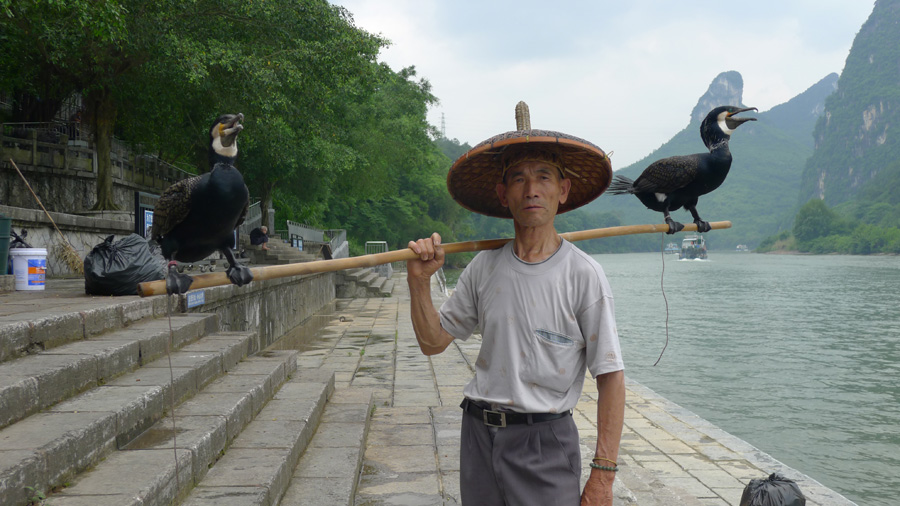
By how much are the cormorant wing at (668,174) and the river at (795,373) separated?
7.34m

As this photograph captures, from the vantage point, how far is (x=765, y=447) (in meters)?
10.0

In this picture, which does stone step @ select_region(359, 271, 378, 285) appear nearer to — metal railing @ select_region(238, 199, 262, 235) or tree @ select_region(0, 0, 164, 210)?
metal railing @ select_region(238, 199, 262, 235)

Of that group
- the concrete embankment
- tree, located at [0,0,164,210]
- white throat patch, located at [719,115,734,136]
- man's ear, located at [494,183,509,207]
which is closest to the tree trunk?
tree, located at [0,0,164,210]

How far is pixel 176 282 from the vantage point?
5.47ft

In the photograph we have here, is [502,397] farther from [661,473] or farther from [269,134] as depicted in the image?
[269,134]

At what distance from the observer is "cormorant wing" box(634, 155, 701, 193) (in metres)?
2.35

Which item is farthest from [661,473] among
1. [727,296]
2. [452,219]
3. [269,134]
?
[452,219]

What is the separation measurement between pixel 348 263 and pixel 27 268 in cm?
610

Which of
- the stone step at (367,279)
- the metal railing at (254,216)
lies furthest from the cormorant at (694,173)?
the metal railing at (254,216)

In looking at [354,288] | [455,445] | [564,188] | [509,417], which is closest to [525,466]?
[509,417]

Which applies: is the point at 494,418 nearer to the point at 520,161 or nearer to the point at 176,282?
the point at 520,161

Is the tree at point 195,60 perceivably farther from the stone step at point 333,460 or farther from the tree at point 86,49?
the stone step at point 333,460

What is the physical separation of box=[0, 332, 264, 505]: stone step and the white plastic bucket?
11.1 feet

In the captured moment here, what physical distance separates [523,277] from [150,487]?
1.70m
